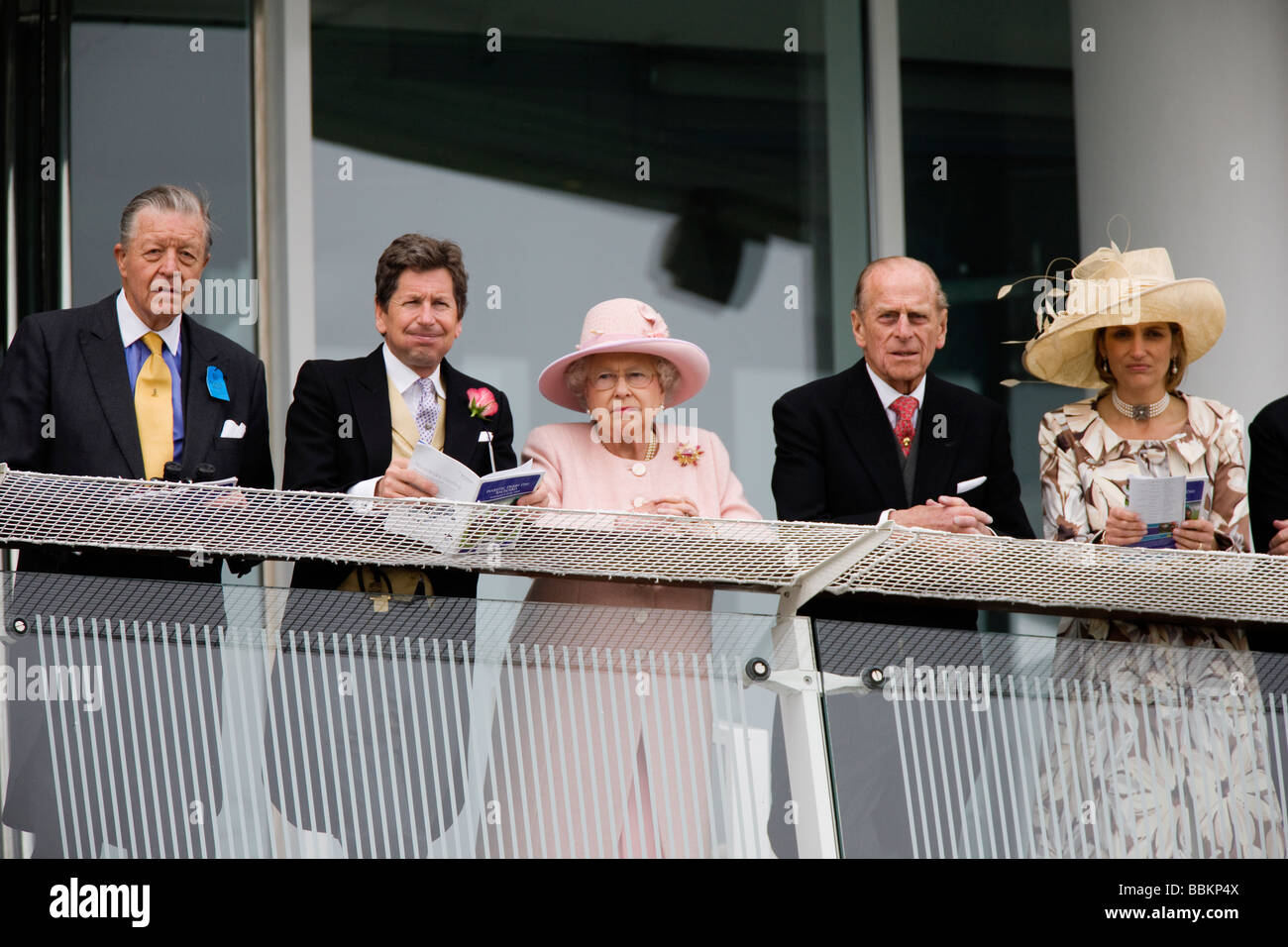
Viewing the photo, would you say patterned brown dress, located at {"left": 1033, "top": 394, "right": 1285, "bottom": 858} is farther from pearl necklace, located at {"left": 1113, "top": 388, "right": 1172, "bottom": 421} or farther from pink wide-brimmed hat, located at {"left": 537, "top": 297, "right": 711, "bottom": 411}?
pink wide-brimmed hat, located at {"left": 537, "top": 297, "right": 711, "bottom": 411}

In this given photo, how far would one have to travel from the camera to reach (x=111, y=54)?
277 inches

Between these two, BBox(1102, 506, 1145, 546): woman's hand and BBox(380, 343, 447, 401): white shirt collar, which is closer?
BBox(1102, 506, 1145, 546): woman's hand

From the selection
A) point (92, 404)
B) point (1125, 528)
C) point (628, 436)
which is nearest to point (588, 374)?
point (628, 436)

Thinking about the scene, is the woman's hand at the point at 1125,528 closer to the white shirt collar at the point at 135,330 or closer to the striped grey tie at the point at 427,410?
the striped grey tie at the point at 427,410

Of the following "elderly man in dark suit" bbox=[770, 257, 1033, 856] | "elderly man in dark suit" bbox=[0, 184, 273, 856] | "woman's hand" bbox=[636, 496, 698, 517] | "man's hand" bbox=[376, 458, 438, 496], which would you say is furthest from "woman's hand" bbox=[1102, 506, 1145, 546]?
"elderly man in dark suit" bbox=[0, 184, 273, 856]

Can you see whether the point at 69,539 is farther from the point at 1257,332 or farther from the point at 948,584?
the point at 1257,332

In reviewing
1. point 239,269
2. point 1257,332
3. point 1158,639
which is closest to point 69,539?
point 1158,639

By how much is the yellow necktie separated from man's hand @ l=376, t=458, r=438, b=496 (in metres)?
0.69

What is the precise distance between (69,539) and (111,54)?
4.24 meters

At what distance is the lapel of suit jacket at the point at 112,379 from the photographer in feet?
14.1

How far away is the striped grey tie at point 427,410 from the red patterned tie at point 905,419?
1202 millimetres

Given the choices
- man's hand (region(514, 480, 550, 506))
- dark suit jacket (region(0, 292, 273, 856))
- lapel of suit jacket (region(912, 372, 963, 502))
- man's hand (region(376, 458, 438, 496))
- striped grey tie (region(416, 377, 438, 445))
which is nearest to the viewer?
dark suit jacket (region(0, 292, 273, 856))

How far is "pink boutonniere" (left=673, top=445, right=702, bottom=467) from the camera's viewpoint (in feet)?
14.9
